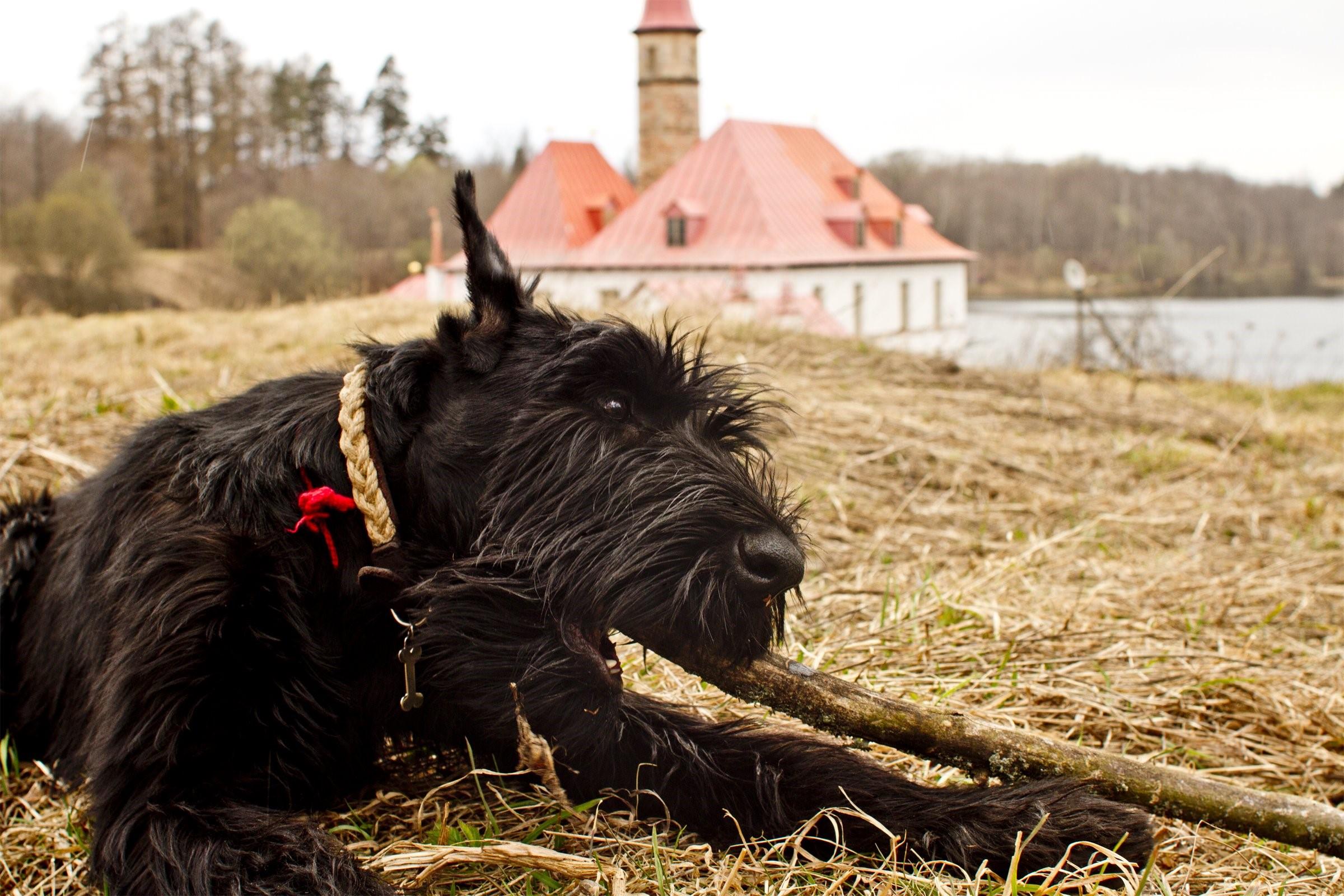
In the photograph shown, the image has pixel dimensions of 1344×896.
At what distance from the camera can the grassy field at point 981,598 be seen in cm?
234

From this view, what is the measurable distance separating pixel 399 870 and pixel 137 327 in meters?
13.4

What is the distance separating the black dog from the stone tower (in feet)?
189

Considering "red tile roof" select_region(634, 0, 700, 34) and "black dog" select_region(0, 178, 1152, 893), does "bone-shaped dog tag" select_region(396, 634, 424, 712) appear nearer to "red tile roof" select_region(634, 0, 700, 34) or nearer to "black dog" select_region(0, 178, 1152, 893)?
"black dog" select_region(0, 178, 1152, 893)

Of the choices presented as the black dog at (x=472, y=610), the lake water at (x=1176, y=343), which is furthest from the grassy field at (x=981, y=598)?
the lake water at (x=1176, y=343)

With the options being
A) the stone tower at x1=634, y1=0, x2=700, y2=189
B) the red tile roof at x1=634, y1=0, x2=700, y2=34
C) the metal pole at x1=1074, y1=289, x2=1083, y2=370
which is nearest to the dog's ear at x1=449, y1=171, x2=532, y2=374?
the metal pole at x1=1074, y1=289, x2=1083, y2=370

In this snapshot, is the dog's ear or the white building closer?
the dog's ear

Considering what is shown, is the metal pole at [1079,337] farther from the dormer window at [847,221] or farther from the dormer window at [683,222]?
the dormer window at [847,221]

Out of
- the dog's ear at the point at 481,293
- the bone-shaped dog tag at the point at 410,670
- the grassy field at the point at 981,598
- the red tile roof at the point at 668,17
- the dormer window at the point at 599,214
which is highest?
the red tile roof at the point at 668,17

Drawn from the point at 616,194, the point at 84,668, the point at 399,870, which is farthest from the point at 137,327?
the point at 616,194

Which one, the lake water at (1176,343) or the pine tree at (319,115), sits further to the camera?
the pine tree at (319,115)

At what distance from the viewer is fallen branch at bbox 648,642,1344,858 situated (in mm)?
2229

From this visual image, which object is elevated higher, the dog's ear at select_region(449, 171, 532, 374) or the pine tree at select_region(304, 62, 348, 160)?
the pine tree at select_region(304, 62, 348, 160)

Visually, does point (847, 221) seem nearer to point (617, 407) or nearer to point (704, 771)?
point (617, 407)

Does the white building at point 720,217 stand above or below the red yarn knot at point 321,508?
above
